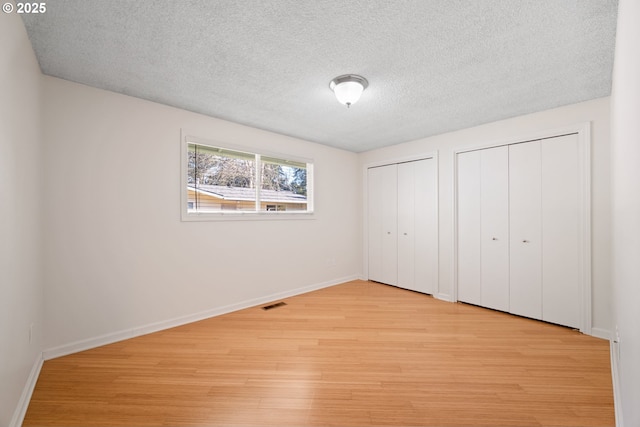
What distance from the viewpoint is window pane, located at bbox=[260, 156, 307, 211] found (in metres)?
3.85

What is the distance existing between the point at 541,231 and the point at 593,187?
637mm

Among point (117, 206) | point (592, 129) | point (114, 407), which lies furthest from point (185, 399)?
point (592, 129)

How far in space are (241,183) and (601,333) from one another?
171 inches

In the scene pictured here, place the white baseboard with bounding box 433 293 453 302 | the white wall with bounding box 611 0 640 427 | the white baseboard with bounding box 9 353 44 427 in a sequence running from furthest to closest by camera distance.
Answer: the white baseboard with bounding box 433 293 453 302, the white baseboard with bounding box 9 353 44 427, the white wall with bounding box 611 0 640 427

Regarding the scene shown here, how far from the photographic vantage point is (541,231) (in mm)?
3051

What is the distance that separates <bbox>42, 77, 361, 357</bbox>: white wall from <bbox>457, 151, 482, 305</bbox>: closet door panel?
2.71 metres

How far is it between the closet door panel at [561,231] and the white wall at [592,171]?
0.47 ft

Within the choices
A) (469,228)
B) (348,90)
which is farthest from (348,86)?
(469,228)

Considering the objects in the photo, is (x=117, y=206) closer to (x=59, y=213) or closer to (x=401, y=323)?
(x=59, y=213)

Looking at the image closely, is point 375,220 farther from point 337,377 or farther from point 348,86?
point 337,377

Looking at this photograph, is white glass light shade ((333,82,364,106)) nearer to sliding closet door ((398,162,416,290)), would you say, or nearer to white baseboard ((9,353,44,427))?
sliding closet door ((398,162,416,290))

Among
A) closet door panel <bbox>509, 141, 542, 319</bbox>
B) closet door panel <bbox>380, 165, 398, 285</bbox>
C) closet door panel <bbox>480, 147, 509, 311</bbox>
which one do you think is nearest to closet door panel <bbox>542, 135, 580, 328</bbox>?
closet door panel <bbox>509, 141, 542, 319</bbox>

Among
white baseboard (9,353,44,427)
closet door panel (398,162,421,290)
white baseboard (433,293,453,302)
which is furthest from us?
closet door panel (398,162,421,290)

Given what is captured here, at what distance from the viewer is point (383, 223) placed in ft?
15.6
